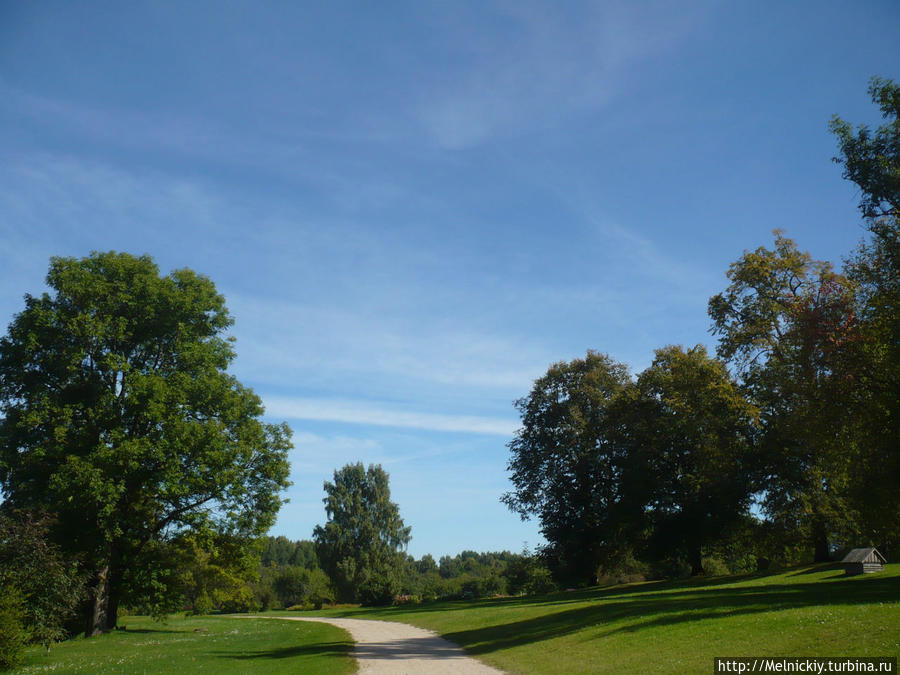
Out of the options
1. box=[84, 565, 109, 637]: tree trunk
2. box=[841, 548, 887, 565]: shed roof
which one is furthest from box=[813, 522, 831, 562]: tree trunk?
box=[84, 565, 109, 637]: tree trunk

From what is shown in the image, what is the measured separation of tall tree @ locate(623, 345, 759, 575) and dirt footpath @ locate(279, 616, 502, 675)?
22.1 meters

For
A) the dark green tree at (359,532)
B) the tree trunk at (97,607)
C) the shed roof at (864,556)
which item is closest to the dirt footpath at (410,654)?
the tree trunk at (97,607)

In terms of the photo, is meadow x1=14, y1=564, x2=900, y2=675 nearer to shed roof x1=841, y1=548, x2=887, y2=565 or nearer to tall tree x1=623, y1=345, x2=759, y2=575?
shed roof x1=841, y1=548, x2=887, y2=565

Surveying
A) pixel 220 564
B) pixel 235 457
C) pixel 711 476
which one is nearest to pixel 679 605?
pixel 711 476

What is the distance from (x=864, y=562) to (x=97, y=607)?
38.8m

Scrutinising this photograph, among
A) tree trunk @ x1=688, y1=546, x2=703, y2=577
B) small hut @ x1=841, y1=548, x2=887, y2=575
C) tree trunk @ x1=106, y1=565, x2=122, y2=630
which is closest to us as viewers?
small hut @ x1=841, y1=548, x2=887, y2=575

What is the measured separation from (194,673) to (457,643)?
34.0 feet

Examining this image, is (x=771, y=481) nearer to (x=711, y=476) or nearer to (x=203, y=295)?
(x=711, y=476)

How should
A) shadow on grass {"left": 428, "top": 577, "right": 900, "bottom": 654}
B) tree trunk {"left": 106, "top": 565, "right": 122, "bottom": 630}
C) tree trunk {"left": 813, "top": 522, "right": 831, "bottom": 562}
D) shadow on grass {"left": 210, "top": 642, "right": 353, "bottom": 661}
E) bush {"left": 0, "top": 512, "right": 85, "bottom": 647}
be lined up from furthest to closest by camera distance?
1. tree trunk {"left": 813, "top": 522, "right": 831, "bottom": 562}
2. tree trunk {"left": 106, "top": 565, "right": 122, "bottom": 630}
3. bush {"left": 0, "top": 512, "right": 85, "bottom": 647}
4. shadow on grass {"left": 210, "top": 642, "right": 353, "bottom": 661}
5. shadow on grass {"left": 428, "top": 577, "right": 900, "bottom": 654}

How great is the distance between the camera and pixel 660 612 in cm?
2062

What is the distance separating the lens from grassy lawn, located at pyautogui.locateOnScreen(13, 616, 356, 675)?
19266mm

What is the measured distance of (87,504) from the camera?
28469mm

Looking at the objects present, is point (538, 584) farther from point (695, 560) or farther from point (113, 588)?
point (113, 588)


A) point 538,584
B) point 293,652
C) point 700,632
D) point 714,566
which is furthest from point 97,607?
point 714,566
